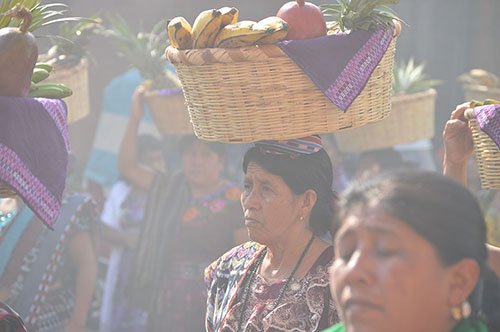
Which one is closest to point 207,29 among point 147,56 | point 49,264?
point 49,264

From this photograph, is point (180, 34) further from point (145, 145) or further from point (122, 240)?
point (145, 145)

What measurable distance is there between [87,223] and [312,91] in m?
3.21

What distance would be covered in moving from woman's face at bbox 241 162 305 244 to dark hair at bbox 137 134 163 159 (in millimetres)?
4803

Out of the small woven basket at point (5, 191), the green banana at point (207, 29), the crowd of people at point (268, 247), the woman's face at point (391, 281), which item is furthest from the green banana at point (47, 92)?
the woman's face at point (391, 281)

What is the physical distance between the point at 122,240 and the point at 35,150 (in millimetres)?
5292

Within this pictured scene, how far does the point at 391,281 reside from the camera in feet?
7.55

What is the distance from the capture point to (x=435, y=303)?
7.74 feet

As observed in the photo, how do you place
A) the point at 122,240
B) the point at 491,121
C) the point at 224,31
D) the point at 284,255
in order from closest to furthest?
the point at 491,121 → the point at 224,31 → the point at 284,255 → the point at 122,240

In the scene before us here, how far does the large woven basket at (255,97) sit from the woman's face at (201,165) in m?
3.42

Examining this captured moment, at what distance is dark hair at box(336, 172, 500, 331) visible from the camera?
2.35m

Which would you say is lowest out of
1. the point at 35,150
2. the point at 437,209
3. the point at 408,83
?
the point at 408,83

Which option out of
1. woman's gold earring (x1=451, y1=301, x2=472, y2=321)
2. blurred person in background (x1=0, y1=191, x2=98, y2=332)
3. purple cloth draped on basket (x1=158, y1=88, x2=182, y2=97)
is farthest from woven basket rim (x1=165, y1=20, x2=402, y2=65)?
purple cloth draped on basket (x1=158, y1=88, x2=182, y2=97)

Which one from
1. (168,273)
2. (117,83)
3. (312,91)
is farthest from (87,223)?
(117,83)

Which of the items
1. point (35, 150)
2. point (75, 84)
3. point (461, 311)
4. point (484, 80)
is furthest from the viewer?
point (484, 80)
